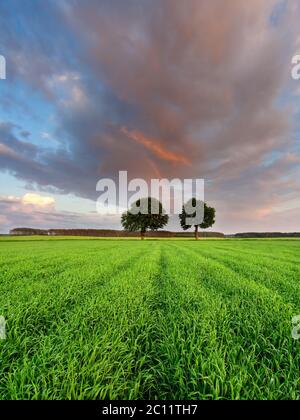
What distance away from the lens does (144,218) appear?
259 ft

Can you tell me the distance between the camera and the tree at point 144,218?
260 ft

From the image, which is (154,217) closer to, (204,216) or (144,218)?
(144,218)

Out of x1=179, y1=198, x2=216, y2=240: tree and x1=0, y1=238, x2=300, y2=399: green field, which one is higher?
x1=179, y1=198, x2=216, y2=240: tree

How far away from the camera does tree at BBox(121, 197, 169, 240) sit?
79150 mm

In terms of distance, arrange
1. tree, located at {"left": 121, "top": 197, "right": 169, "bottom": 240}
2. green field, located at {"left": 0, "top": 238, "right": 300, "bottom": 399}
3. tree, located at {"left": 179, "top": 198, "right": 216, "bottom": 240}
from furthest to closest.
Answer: tree, located at {"left": 179, "top": 198, "right": 216, "bottom": 240}, tree, located at {"left": 121, "top": 197, "right": 169, "bottom": 240}, green field, located at {"left": 0, "top": 238, "right": 300, "bottom": 399}

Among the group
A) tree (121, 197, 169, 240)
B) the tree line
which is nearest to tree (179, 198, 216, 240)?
the tree line

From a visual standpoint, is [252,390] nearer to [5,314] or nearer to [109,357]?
[109,357]

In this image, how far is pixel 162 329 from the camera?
4.37 meters

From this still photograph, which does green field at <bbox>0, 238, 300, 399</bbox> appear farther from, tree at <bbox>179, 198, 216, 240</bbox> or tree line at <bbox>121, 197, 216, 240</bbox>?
tree at <bbox>179, 198, 216, 240</bbox>

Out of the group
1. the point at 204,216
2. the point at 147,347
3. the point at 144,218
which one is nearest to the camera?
the point at 147,347

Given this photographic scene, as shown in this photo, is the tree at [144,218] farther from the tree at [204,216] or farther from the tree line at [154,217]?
the tree at [204,216]

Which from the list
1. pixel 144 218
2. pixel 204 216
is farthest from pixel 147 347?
pixel 204 216
